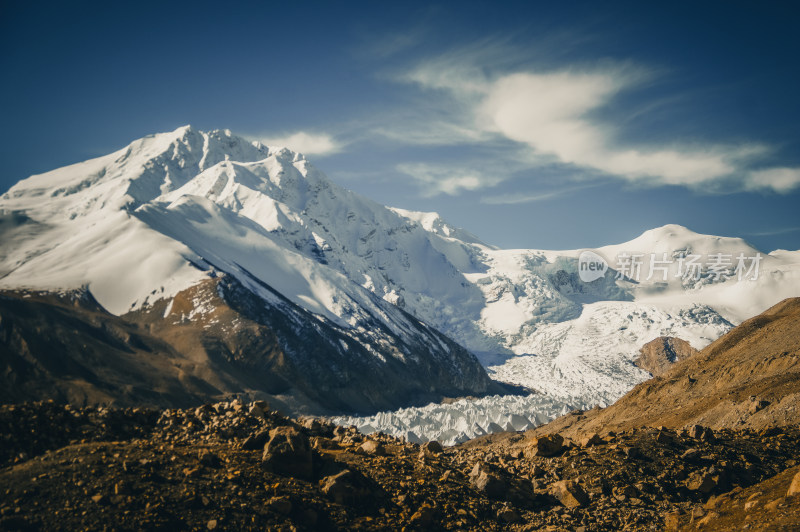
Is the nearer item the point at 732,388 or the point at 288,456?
the point at 288,456

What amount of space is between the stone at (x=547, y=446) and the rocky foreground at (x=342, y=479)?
6 cm

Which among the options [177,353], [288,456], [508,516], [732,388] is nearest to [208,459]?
[288,456]

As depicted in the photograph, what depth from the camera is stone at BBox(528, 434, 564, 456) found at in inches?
1182

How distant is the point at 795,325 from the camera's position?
6156 centimetres

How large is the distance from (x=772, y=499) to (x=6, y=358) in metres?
124

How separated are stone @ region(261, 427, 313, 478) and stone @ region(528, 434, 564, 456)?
1268cm

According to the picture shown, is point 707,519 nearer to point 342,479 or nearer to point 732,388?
point 342,479

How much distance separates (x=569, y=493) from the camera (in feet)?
81.5

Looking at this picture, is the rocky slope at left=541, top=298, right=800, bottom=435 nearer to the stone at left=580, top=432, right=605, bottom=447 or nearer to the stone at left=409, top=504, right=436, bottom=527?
the stone at left=580, top=432, right=605, bottom=447

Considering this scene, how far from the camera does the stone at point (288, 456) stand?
73.2ft

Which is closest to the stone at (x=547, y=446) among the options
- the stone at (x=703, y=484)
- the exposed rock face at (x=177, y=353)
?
the stone at (x=703, y=484)

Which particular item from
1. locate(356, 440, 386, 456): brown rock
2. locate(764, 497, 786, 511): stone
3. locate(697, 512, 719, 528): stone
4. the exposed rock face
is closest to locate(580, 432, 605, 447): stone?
locate(697, 512, 719, 528): stone

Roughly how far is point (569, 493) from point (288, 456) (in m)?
11.7

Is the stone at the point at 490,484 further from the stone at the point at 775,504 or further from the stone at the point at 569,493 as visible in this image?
the stone at the point at 775,504
